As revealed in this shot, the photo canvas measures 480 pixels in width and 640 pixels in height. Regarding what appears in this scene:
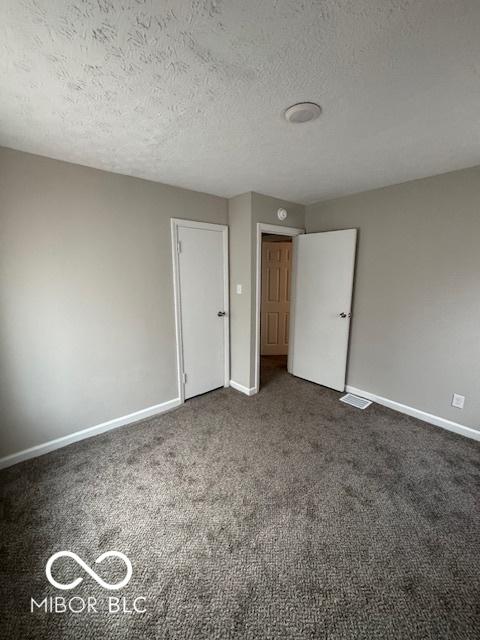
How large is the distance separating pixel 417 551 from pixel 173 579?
1.28m

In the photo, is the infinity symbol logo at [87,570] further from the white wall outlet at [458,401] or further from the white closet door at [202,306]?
the white wall outlet at [458,401]

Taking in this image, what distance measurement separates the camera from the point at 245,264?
113 inches

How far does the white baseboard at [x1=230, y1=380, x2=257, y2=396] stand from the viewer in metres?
3.09

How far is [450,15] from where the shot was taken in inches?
34.1

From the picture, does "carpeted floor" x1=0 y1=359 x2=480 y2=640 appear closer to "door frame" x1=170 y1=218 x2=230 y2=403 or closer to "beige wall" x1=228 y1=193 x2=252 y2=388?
"door frame" x1=170 y1=218 x2=230 y2=403

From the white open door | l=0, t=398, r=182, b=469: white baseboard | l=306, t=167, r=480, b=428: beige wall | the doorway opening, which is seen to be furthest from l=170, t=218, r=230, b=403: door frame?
l=306, t=167, r=480, b=428: beige wall

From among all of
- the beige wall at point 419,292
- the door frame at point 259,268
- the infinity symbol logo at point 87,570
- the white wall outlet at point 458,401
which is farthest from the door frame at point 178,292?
the white wall outlet at point 458,401

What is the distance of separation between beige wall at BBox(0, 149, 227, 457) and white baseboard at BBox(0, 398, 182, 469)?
0.05m

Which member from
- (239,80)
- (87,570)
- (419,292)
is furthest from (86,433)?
(419,292)

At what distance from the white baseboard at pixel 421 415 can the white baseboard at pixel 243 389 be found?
1.15 m

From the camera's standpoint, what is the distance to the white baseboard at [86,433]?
6.57 feet

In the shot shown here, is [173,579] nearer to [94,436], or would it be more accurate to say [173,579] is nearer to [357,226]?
[94,436]

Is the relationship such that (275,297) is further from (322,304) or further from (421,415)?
(421,415)

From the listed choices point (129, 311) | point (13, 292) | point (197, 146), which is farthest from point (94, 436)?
point (197, 146)
